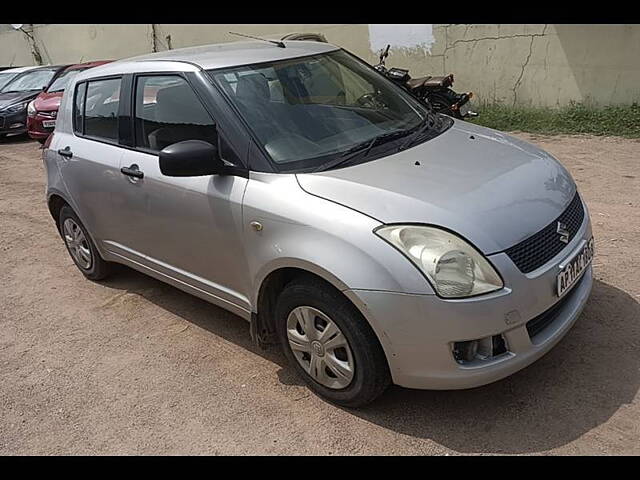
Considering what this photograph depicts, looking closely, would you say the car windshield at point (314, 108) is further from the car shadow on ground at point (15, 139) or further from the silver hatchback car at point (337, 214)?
the car shadow on ground at point (15, 139)

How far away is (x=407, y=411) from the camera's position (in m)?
3.06

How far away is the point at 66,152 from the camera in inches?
177

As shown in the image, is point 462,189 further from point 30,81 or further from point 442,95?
point 30,81

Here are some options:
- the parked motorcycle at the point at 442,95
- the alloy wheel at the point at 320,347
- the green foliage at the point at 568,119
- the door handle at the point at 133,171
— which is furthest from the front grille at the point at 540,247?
the parked motorcycle at the point at 442,95

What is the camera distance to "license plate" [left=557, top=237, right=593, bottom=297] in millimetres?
2879

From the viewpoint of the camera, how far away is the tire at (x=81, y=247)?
4.78 metres

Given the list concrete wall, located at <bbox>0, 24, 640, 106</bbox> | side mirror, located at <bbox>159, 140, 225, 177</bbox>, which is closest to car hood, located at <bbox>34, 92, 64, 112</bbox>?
concrete wall, located at <bbox>0, 24, 640, 106</bbox>

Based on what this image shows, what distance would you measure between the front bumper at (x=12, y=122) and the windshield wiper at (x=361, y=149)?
36.3 ft

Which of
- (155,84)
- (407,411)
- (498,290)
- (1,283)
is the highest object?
(155,84)

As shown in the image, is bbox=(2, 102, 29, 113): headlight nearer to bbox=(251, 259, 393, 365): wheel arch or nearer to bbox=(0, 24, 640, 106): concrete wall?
bbox=(0, 24, 640, 106): concrete wall
